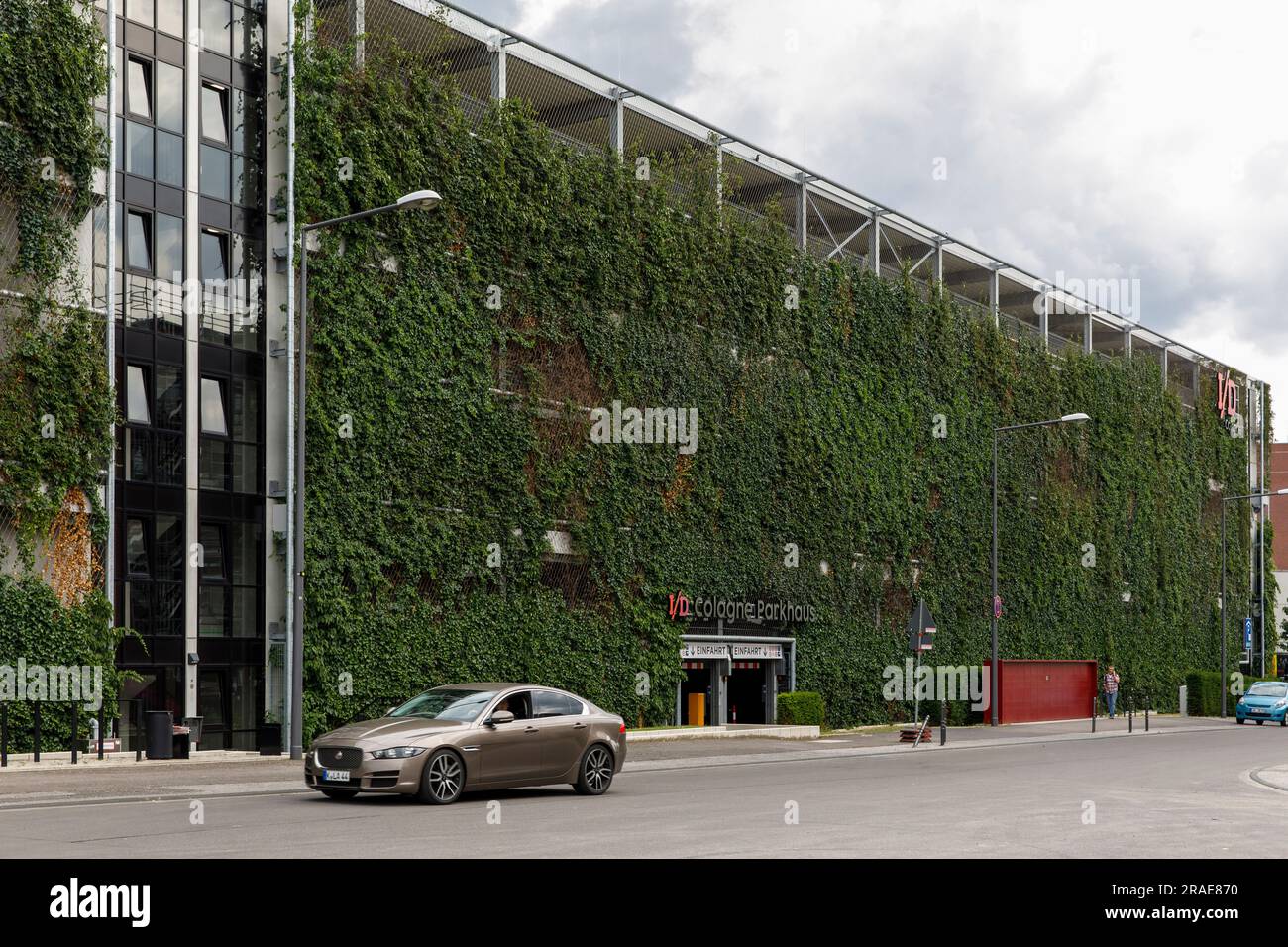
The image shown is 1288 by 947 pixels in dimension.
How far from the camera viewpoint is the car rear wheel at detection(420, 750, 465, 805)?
1669 centimetres

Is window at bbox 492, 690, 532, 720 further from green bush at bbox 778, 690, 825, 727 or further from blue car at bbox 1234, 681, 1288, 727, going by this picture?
blue car at bbox 1234, 681, 1288, 727

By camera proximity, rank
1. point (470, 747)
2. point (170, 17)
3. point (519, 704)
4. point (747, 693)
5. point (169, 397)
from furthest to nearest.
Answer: point (747, 693), point (170, 17), point (169, 397), point (519, 704), point (470, 747)

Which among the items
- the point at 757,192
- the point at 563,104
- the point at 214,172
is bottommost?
the point at 214,172

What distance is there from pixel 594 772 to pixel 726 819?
344cm

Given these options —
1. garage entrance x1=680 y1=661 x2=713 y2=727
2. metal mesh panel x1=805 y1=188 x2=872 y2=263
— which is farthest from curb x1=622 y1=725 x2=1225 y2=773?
metal mesh panel x1=805 y1=188 x2=872 y2=263

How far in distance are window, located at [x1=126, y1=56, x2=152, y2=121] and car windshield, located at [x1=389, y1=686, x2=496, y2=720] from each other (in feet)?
50.1

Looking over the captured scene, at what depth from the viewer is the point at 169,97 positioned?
2870cm

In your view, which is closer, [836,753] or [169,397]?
[169,397]

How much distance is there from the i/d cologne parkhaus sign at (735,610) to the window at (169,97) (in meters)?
16.9

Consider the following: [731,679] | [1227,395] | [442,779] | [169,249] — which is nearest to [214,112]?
[169,249]

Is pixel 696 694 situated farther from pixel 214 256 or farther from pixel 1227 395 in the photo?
pixel 1227 395

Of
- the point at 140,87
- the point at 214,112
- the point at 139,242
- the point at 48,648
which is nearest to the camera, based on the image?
the point at 48,648

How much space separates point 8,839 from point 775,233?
34221mm
